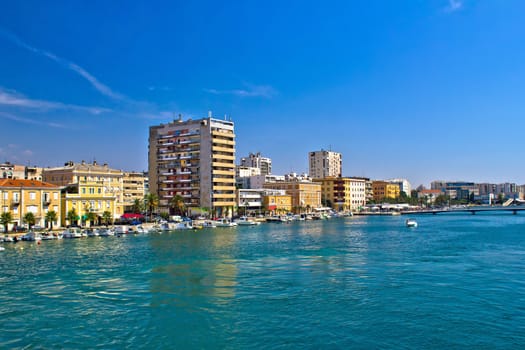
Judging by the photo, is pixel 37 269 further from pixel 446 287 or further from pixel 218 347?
pixel 446 287

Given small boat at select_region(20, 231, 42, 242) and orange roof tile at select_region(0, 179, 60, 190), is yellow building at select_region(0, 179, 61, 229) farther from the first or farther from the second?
small boat at select_region(20, 231, 42, 242)

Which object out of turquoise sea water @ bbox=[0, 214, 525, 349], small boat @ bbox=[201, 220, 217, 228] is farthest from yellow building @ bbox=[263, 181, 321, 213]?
turquoise sea water @ bbox=[0, 214, 525, 349]

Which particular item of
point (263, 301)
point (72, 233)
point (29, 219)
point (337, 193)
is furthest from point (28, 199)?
point (337, 193)

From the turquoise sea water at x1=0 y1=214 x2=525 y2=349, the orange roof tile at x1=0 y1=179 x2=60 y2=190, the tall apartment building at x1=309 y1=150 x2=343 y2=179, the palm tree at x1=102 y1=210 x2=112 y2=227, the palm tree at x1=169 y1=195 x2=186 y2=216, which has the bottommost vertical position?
the turquoise sea water at x1=0 y1=214 x2=525 y2=349

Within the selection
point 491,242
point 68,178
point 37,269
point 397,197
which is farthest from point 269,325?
point 397,197

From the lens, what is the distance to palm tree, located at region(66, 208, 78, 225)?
64.2 metres

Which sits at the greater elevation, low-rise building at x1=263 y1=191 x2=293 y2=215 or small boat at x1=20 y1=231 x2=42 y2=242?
low-rise building at x1=263 y1=191 x2=293 y2=215

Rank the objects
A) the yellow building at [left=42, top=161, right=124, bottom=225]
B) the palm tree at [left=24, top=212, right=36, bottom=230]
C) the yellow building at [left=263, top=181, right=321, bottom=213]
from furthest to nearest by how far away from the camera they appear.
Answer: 1. the yellow building at [left=263, top=181, right=321, bottom=213]
2. the yellow building at [left=42, top=161, right=124, bottom=225]
3. the palm tree at [left=24, top=212, right=36, bottom=230]

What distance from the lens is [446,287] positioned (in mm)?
25391

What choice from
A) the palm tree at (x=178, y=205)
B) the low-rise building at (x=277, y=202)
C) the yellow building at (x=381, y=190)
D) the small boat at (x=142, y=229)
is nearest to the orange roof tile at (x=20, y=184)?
the small boat at (x=142, y=229)

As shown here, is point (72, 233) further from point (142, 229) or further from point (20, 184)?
point (142, 229)

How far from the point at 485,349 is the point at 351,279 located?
1188 cm

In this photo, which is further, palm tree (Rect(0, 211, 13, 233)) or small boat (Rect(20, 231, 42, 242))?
palm tree (Rect(0, 211, 13, 233))

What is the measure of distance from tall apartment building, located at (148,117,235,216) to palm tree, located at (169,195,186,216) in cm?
142
